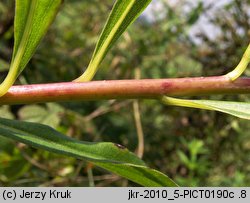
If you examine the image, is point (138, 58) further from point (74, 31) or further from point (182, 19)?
point (74, 31)

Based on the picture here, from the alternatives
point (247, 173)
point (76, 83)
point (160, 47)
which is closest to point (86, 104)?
point (160, 47)

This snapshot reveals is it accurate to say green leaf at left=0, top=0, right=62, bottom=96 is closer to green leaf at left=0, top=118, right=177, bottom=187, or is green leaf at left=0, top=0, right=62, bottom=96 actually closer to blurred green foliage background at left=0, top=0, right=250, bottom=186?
green leaf at left=0, top=118, right=177, bottom=187

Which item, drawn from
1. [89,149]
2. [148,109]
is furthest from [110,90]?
[148,109]

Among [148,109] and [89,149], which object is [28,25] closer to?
[89,149]

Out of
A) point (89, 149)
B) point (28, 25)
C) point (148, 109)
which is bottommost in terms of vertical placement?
point (89, 149)

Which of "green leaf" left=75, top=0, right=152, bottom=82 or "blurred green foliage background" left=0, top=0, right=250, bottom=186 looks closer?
"green leaf" left=75, top=0, right=152, bottom=82

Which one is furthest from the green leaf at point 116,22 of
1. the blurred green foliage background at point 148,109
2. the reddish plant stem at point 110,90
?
the blurred green foliage background at point 148,109

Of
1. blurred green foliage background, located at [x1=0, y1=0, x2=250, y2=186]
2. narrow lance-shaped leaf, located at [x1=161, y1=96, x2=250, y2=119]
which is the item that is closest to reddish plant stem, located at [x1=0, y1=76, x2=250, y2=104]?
narrow lance-shaped leaf, located at [x1=161, y1=96, x2=250, y2=119]

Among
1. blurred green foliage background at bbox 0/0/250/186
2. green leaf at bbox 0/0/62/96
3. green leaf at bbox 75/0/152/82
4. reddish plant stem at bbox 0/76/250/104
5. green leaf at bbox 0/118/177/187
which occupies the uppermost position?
blurred green foliage background at bbox 0/0/250/186
